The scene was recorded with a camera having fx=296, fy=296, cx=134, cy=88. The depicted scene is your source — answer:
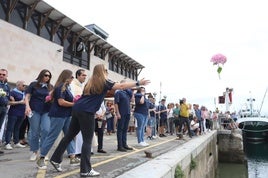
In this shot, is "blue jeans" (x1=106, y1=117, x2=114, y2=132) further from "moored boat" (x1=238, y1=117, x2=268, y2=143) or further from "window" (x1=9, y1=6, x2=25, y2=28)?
"moored boat" (x1=238, y1=117, x2=268, y2=143)

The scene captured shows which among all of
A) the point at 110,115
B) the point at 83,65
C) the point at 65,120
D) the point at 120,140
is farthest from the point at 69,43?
the point at 65,120

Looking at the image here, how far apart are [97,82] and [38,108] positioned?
Answer: 6.23 feet

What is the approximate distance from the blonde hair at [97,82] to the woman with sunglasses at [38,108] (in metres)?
1.61

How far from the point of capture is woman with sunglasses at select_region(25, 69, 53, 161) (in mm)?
5594

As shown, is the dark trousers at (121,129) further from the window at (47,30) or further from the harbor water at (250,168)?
the window at (47,30)

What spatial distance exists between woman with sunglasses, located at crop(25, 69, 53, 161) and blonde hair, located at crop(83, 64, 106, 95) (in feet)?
5.27

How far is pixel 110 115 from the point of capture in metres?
14.1

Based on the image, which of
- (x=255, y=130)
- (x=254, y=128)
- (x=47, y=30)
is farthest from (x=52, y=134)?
(x=255, y=130)

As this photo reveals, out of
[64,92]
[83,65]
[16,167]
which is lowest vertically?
[16,167]

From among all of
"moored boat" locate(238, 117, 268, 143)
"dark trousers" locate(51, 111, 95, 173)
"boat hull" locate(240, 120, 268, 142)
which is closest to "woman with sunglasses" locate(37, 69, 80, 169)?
"dark trousers" locate(51, 111, 95, 173)

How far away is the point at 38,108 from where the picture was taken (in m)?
5.68

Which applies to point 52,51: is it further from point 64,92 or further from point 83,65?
point 64,92

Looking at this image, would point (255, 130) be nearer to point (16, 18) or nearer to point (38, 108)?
point (16, 18)

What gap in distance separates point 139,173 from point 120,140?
3.39 m
